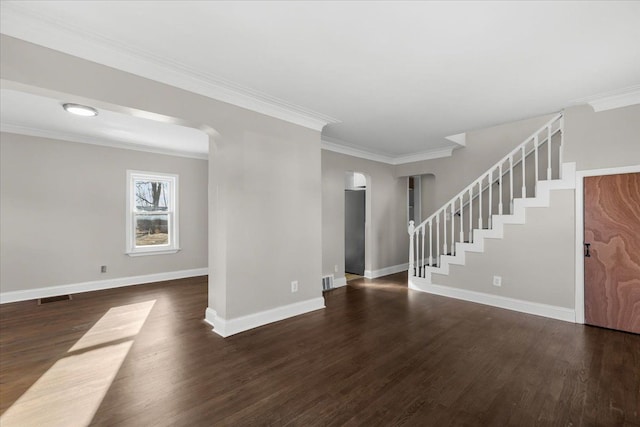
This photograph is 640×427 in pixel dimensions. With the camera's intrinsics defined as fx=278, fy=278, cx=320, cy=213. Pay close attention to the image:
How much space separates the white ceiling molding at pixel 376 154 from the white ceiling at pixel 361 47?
1603 millimetres

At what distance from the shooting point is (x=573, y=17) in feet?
6.37

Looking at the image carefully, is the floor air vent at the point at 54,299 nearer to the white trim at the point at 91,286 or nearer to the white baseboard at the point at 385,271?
the white trim at the point at 91,286

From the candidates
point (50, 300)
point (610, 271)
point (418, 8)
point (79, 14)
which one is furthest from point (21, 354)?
point (610, 271)

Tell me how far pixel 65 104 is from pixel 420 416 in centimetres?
489

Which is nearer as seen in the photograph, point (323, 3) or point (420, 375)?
point (323, 3)

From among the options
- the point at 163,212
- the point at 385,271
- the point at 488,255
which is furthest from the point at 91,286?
the point at 488,255

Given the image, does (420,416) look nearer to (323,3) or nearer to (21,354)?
(323,3)

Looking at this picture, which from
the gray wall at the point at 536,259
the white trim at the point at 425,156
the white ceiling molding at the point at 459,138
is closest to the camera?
the gray wall at the point at 536,259

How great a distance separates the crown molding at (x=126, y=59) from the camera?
193cm

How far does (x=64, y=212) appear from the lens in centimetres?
468

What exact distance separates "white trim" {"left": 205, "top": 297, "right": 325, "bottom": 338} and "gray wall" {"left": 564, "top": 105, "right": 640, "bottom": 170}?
3857 millimetres

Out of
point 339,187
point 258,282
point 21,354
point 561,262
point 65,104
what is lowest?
point 21,354

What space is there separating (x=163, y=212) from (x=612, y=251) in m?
7.22

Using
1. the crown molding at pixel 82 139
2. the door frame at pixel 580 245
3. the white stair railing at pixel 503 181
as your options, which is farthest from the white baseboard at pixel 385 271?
the crown molding at pixel 82 139
